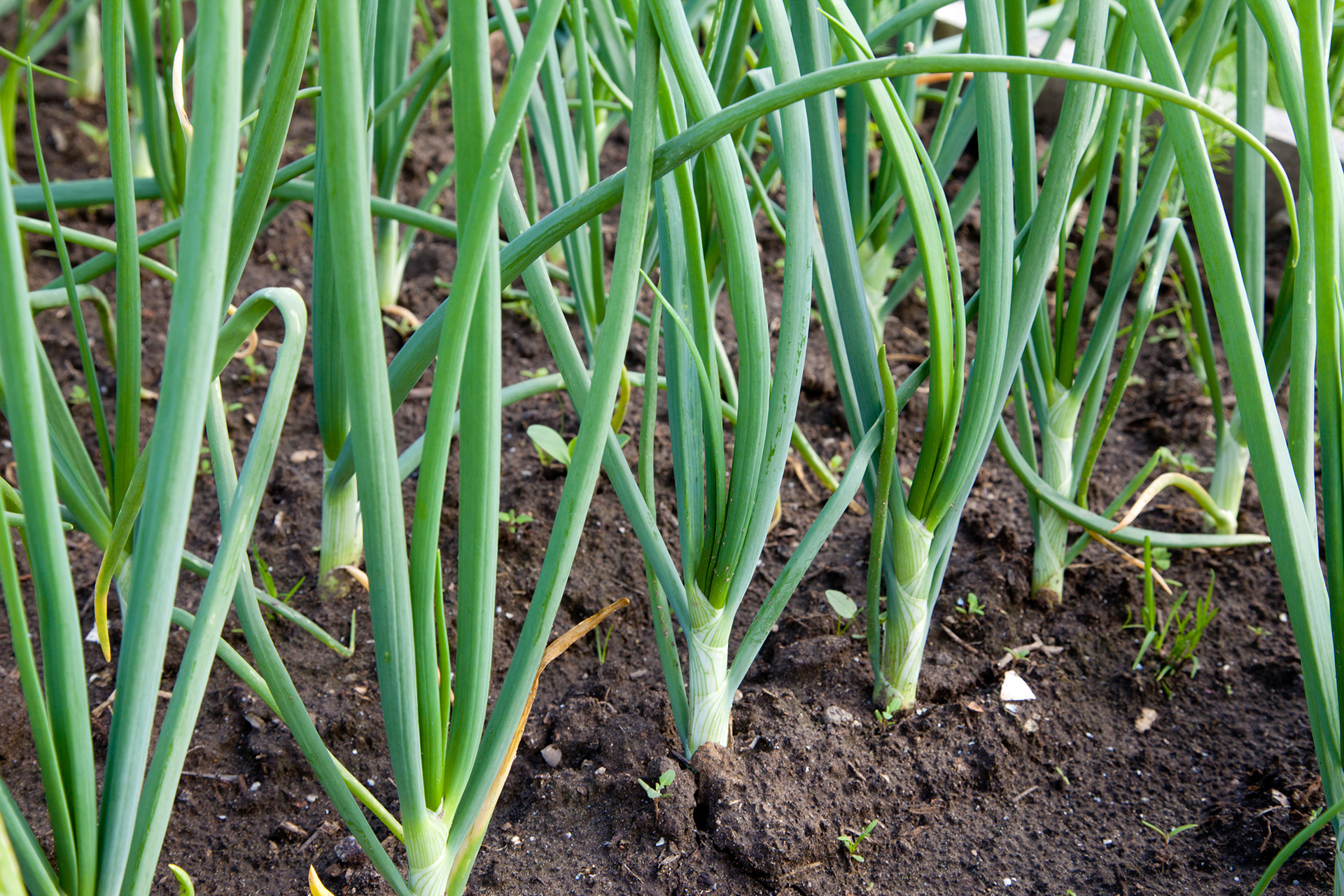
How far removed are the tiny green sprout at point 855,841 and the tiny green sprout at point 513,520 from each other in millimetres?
577

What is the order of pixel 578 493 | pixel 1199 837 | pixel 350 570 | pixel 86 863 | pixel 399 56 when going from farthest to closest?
pixel 399 56
pixel 350 570
pixel 1199 837
pixel 578 493
pixel 86 863

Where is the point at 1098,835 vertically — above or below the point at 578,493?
below

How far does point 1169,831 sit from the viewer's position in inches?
37.5

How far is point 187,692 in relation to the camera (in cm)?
61

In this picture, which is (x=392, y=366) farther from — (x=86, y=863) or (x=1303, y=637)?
(x=1303, y=637)

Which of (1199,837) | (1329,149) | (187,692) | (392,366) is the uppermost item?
(1329,149)

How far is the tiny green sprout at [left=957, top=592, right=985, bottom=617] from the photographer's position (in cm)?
118

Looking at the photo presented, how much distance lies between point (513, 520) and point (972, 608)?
0.59m

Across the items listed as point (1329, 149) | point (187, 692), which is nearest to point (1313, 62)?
point (1329, 149)

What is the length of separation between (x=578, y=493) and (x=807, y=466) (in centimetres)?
83

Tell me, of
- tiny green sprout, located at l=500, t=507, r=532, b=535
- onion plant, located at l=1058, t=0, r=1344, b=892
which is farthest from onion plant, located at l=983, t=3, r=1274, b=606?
tiny green sprout, located at l=500, t=507, r=532, b=535

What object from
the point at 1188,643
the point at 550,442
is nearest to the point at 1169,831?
the point at 1188,643

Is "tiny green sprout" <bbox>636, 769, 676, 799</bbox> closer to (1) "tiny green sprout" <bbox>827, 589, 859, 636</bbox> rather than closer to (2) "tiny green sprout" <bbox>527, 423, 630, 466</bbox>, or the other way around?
(1) "tiny green sprout" <bbox>827, 589, 859, 636</bbox>

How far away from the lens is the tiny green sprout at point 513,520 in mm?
1283
